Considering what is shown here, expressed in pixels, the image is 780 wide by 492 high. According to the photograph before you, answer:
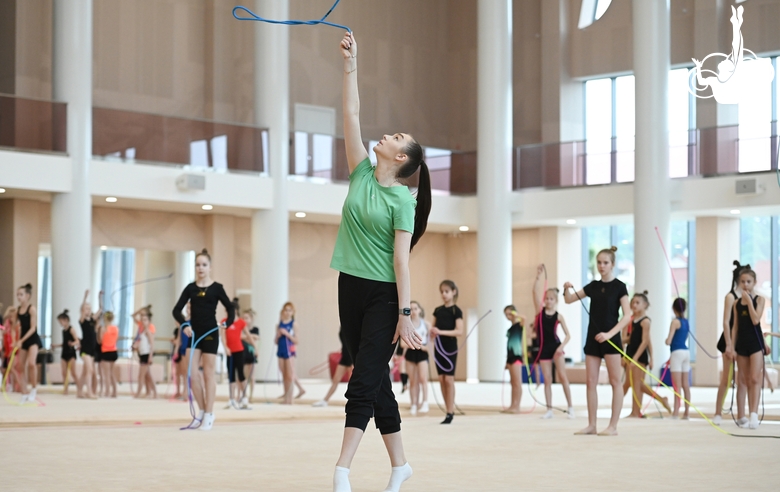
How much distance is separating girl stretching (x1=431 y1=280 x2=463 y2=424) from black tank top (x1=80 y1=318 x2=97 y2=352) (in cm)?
707

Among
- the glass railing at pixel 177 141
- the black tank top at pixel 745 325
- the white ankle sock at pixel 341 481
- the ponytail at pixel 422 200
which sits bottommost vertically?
the white ankle sock at pixel 341 481

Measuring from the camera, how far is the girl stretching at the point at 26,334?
45.1ft

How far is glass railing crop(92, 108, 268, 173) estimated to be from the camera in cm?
1927

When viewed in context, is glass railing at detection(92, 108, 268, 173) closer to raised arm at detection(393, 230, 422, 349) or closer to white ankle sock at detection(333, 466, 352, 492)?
raised arm at detection(393, 230, 422, 349)

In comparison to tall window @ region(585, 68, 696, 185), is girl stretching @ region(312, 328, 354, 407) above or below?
below

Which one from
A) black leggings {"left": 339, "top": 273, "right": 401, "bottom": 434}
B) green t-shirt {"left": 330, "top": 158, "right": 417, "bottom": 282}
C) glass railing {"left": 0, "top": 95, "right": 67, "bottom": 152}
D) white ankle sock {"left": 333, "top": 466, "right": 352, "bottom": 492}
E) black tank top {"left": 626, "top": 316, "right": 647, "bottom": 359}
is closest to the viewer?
white ankle sock {"left": 333, "top": 466, "right": 352, "bottom": 492}

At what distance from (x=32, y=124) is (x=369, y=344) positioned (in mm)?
15345

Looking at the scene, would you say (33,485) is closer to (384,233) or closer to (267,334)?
(384,233)

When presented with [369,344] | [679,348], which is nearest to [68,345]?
[679,348]

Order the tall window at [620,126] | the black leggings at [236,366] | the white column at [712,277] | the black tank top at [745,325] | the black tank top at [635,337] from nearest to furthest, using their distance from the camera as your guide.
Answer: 1. the black tank top at [745,325]
2. the black tank top at [635,337]
3. the black leggings at [236,366]
4. the tall window at [620,126]
5. the white column at [712,277]

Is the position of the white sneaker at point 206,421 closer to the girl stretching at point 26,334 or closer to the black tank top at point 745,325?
the black tank top at point 745,325

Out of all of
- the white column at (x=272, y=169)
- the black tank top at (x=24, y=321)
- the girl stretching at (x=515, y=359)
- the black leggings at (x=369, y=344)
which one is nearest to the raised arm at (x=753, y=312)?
the girl stretching at (x=515, y=359)

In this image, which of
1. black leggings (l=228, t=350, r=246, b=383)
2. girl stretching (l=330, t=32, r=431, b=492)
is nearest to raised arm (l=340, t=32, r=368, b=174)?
girl stretching (l=330, t=32, r=431, b=492)

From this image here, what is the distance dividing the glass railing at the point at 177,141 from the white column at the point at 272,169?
358 mm
